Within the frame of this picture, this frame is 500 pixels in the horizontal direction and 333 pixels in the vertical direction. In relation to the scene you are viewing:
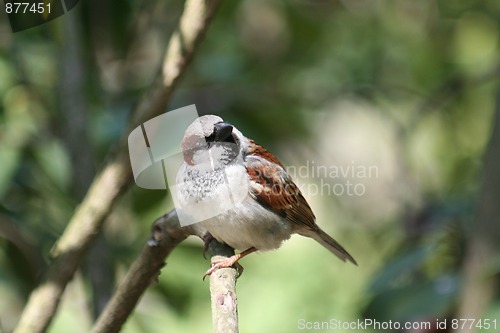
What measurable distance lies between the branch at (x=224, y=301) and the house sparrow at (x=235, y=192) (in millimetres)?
108

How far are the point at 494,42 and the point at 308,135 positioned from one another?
4.27ft

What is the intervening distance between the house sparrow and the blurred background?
523mm

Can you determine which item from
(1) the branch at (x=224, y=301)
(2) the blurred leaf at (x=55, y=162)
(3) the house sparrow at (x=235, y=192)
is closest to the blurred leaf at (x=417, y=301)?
(3) the house sparrow at (x=235, y=192)

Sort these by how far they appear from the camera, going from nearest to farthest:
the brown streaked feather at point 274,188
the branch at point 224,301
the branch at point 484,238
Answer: the branch at point 224,301
the branch at point 484,238
the brown streaked feather at point 274,188

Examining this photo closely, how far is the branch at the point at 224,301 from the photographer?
144 centimetres

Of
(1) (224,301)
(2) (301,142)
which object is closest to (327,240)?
(2) (301,142)

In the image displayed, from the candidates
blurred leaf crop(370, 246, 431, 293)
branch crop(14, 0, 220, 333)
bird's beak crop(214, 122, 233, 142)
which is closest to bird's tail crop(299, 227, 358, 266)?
blurred leaf crop(370, 246, 431, 293)

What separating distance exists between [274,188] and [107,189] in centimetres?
66

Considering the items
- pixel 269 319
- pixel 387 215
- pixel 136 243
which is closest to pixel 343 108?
pixel 387 215

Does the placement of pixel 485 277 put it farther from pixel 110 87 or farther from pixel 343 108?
pixel 343 108

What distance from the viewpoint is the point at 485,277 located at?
2232 millimetres

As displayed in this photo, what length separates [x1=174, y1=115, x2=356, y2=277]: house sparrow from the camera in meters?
1.91

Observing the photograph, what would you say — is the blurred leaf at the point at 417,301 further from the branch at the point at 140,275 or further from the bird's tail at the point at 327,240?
the branch at the point at 140,275

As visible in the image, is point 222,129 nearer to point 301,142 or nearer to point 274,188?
point 274,188
